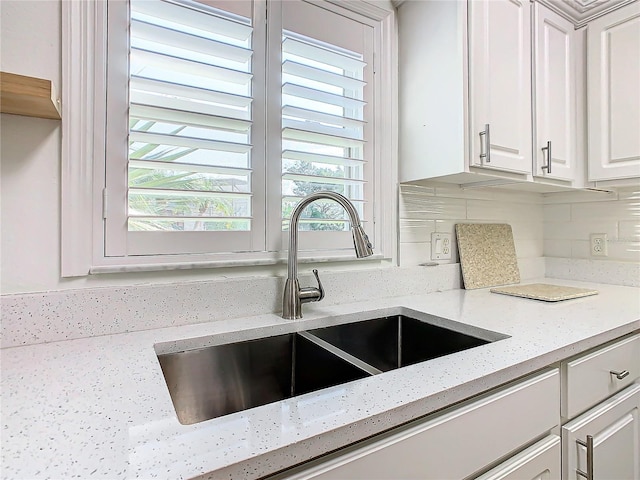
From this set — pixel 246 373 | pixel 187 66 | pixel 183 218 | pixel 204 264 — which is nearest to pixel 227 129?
pixel 187 66

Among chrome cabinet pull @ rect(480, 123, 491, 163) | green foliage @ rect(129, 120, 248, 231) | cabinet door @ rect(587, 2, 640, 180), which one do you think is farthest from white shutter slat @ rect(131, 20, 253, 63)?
cabinet door @ rect(587, 2, 640, 180)

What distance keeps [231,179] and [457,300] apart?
0.96 m

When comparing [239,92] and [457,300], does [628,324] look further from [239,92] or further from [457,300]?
[239,92]

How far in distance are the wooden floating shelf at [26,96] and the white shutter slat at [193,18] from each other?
1.27ft

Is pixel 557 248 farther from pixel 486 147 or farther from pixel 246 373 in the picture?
pixel 246 373

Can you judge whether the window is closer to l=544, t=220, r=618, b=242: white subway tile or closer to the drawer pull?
the drawer pull

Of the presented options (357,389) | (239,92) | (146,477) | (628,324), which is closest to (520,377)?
(357,389)

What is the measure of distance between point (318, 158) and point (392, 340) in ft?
2.29

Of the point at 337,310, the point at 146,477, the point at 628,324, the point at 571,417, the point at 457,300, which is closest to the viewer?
the point at 146,477

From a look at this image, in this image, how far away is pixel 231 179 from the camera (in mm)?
1125

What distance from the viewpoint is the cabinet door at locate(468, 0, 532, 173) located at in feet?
4.07

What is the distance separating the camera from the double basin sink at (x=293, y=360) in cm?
87

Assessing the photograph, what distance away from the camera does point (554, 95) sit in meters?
1.53

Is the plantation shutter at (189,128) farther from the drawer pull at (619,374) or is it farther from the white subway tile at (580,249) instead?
the white subway tile at (580,249)
